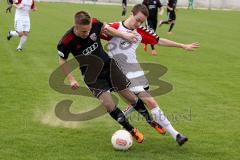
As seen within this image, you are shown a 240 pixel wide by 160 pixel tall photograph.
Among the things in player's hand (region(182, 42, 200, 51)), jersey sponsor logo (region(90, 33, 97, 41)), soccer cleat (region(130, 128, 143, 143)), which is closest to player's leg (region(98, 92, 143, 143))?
soccer cleat (region(130, 128, 143, 143))

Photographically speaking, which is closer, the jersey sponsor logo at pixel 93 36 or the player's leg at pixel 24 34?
the jersey sponsor logo at pixel 93 36

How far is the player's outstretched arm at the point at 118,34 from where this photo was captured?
294 inches

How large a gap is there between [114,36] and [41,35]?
56.0 ft

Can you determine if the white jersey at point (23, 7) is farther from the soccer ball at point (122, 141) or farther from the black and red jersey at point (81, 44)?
the soccer ball at point (122, 141)

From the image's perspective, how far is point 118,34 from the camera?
7.50 m

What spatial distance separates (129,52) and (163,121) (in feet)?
4.36

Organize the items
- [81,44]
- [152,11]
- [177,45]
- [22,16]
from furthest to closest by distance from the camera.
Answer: [152,11] → [22,16] → [177,45] → [81,44]

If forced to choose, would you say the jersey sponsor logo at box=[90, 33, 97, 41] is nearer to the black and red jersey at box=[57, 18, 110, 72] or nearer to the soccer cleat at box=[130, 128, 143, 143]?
the black and red jersey at box=[57, 18, 110, 72]

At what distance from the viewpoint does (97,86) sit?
7.62 metres

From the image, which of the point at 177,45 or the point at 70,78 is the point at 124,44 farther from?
the point at 70,78

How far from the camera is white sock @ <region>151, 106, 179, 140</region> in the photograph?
7.63 m

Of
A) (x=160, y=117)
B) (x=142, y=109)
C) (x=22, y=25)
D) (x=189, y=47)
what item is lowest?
(x=22, y=25)

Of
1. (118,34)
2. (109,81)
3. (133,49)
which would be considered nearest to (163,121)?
(109,81)

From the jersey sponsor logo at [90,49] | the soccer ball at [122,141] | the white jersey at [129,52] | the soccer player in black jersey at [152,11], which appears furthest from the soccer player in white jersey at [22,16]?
the soccer ball at [122,141]
